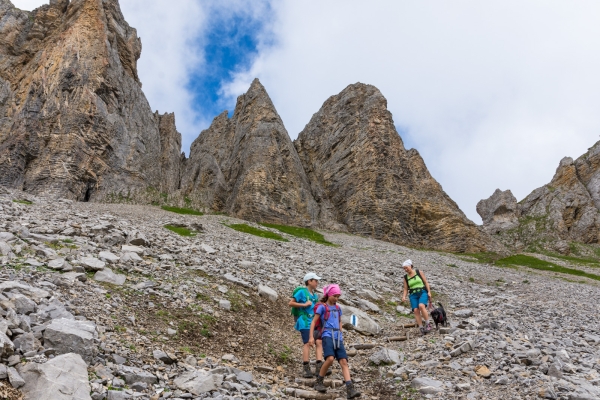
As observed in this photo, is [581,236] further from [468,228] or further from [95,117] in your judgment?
[95,117]

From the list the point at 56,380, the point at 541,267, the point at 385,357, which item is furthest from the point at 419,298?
the point at 541,267

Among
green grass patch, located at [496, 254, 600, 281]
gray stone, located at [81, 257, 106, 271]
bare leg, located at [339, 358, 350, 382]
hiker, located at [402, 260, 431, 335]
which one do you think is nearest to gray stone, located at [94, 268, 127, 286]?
gray stone, located at [81, 257, 106, 271]

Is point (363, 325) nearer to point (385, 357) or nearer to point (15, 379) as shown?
point (385, 357)

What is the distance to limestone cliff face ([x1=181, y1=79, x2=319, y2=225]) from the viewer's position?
Result: 222 ft

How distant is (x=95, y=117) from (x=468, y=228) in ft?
224

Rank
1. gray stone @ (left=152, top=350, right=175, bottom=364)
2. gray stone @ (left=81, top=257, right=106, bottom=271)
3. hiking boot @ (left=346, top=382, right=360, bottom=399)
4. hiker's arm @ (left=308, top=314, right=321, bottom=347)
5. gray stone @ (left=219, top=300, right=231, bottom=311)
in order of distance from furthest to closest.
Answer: gray stone @ (left=219, top=300, right=231, bottom=311)
gray stone @ (left=81, top=257, right=106, bottom=271)
hiker's arm @ (left=308, top=314, right=321, bottom=347)
hiking boot @ (left=346, top=382, right=360, bottom=399)
gray stone @ (left=152, top=350, right=175, bottom=364)

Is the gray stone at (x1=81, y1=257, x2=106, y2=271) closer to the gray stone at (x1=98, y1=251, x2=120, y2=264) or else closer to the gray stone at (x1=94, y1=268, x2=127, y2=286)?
the gray stone at (x1=94, y1=268, x2=127, y2=286)

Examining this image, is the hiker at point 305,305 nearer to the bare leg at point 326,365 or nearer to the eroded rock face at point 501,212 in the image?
the bare leg at point 326,365

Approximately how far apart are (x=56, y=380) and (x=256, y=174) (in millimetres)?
64981

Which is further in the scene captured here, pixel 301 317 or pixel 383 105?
pixel 383 105

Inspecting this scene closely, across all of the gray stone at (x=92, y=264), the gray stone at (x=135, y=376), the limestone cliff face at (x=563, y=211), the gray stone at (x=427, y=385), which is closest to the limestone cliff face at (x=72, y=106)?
the gray stone at (x=92, y=264)

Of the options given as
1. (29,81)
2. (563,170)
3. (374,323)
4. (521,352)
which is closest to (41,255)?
(374,323)

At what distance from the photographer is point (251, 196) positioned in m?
66.8

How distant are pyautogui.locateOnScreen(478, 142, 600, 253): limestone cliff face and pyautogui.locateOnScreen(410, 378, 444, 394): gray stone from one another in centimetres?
10806
